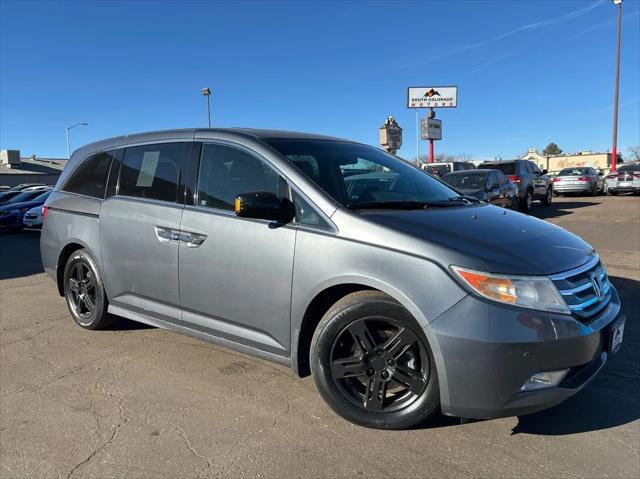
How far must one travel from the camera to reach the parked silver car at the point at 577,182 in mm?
22031

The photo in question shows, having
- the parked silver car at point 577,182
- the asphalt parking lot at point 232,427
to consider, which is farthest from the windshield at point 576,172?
the asphalt parking lot at point 232,427

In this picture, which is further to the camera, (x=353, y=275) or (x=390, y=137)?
(x=390, y=137)

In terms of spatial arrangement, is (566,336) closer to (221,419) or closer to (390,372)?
(390,372)

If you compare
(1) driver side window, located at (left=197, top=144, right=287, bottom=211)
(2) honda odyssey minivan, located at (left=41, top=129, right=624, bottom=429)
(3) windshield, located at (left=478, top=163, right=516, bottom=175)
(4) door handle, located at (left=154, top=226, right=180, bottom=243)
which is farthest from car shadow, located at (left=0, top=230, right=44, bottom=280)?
(3) windshield, located at (left=478, top=163, right=516, bottom=175)

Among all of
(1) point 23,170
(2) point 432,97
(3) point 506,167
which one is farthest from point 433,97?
(1) point 23,170

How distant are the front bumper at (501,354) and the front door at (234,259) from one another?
106 cm

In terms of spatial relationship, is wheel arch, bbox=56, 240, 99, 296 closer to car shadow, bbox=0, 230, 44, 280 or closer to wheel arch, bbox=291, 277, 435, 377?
wheel arch, bbox=291, 277, 435, 377

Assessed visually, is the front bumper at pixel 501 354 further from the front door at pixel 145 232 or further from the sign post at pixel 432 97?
the sign post at pixel 432 97

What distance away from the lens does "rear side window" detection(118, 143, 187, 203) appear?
13.2 feet

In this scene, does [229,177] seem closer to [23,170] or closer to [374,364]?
[374,364]

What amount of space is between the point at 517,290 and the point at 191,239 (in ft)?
7.41

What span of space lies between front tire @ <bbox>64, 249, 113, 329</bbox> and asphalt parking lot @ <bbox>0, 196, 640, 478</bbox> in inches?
11.5

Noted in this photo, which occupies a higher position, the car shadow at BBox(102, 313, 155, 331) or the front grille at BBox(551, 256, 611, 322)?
the front grille at BBox(551, 256, 611, 322)

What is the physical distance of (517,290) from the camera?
2.59 metres
